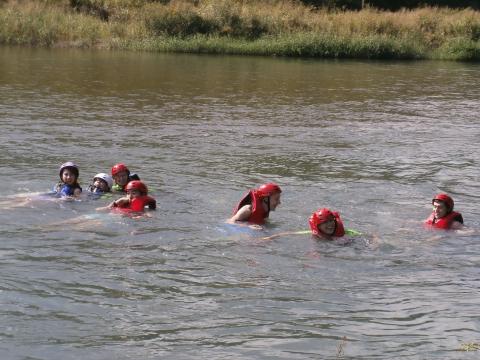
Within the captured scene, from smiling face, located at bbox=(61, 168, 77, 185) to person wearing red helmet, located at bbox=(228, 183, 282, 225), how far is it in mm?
3126

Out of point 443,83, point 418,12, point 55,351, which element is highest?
point 418,12

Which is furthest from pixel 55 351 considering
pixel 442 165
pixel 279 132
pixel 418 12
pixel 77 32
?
pixel 418 12

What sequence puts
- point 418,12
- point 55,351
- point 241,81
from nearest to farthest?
1. point 55,351
2. point 241,81
3. point 418,12

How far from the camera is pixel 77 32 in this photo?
49312mm

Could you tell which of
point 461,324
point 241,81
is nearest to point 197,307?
point 461,324

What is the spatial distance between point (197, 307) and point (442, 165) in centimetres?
1052

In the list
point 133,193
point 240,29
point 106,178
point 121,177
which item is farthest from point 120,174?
point 240,29

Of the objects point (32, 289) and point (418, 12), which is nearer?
point (32, 289)

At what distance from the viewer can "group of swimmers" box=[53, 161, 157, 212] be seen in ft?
45.1

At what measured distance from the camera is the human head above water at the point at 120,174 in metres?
15.0

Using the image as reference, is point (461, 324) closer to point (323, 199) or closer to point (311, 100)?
point (323, 199)

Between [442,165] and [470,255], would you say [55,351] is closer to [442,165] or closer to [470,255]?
[470,255]

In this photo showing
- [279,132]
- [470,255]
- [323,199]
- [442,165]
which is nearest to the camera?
[470,255]

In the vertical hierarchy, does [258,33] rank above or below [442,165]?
above
